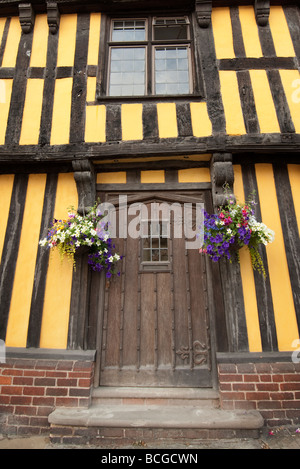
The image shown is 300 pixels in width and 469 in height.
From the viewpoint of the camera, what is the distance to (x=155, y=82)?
4.10 metres

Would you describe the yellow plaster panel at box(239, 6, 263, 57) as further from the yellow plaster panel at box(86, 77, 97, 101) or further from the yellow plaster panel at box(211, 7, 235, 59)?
the yellow plaster panel at box(86, 77, 97, 101)

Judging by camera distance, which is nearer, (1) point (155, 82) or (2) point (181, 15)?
(1) point (155, 82)

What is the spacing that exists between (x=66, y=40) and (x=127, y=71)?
1.05 meters

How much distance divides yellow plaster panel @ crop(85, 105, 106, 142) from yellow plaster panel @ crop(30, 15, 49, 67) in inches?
48.0

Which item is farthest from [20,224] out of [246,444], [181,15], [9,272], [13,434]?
[181,15]

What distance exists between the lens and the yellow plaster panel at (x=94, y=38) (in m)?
4.01

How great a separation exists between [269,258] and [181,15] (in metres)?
4.23

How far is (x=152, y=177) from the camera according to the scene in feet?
12.3

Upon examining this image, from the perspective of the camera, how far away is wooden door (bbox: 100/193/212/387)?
325cm

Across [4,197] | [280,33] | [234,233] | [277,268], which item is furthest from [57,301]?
[280,33]

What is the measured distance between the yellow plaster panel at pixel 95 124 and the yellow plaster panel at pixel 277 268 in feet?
7.22

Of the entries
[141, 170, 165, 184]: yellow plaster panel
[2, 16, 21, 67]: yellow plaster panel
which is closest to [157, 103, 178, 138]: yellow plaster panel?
[141, 170, 165, 184]: yellow plaster panel

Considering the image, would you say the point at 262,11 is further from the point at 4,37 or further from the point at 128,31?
the point at 4,37
